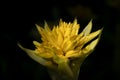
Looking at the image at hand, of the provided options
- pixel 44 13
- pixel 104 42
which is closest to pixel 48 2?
pixel 44 13

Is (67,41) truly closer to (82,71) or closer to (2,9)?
(82,71)

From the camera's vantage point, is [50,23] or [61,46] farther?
[50,23]

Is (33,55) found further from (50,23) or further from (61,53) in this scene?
(50,23)

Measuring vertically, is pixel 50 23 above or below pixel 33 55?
above

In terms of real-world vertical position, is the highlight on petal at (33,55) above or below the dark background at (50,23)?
below

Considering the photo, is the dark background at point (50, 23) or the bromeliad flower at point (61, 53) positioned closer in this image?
the bromeliad flower at point (61, 53)

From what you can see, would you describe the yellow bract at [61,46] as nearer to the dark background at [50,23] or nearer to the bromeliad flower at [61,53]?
the bromeliad flower at [61,53]

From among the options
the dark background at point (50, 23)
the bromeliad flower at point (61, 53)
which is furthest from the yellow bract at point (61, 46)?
the dark background at point (50, 23)

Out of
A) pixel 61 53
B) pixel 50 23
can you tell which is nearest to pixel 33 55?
pixel 61 53
